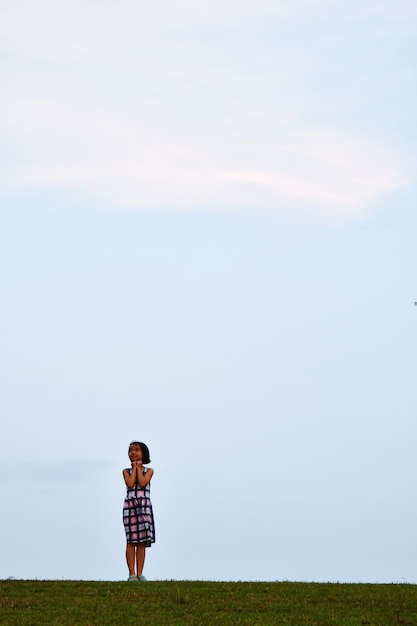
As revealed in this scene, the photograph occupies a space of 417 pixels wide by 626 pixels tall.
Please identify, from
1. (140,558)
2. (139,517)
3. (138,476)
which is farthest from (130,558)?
(138,476)

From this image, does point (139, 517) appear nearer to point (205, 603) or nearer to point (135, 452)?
point (135, 452)

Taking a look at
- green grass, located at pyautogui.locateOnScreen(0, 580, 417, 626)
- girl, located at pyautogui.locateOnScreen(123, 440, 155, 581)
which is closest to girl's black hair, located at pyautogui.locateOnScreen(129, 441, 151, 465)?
girl, located at pyautogui.locateOnScreen(123, 440, 155, 581)

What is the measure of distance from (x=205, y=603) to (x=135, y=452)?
4835mm

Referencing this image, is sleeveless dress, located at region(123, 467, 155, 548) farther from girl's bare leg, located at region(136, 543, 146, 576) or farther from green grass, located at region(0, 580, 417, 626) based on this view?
green grass, located at region(0, 580, 417, 626)

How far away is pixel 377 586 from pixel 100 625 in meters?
7.71

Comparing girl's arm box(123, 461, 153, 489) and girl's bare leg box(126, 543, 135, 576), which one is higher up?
girl's arm box(123, 461, 153, 489)

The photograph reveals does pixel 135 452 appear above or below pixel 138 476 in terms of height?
above

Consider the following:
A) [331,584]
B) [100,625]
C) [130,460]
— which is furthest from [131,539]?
[100,625]

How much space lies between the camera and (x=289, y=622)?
848 inches

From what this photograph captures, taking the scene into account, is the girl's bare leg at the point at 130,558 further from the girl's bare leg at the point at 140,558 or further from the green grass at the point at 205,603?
the green grass at the point at 205,603

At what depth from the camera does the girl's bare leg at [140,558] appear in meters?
27.5

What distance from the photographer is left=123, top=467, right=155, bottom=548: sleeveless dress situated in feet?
89.6

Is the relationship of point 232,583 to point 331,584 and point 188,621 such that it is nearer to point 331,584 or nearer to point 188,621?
point 331,584

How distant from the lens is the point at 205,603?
23.4m
